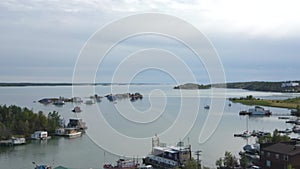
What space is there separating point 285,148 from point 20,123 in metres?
6.82

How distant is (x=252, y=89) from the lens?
46.5 metres

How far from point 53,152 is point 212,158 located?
3.25 m

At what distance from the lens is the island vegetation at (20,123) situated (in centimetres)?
929

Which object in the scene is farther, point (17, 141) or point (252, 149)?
point (17, 141)

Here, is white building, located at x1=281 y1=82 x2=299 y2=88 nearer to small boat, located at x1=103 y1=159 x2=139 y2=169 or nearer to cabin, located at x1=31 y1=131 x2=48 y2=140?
cabin, located at x1=31 y1=131 x2=48 y2=140

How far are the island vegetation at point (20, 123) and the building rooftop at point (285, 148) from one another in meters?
6.34

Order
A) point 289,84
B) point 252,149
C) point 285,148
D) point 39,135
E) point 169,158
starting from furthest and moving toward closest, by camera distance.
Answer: point 289,84
point 39,135
point 252,149
point 169,158
point 285,148

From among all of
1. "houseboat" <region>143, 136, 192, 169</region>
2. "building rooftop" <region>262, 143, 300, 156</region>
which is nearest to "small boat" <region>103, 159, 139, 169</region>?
"houseboat" <region>143, 136, 192, 169</region>

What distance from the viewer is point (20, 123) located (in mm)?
9570

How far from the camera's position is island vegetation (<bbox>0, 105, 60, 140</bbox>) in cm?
929

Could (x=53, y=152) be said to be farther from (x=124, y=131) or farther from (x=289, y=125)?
(x=289, y=125)

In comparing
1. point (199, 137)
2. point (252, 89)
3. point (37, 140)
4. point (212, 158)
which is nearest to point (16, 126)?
point (37, 140)

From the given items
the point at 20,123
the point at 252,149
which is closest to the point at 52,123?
the point at 20,123

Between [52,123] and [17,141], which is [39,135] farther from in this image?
[52,123]
